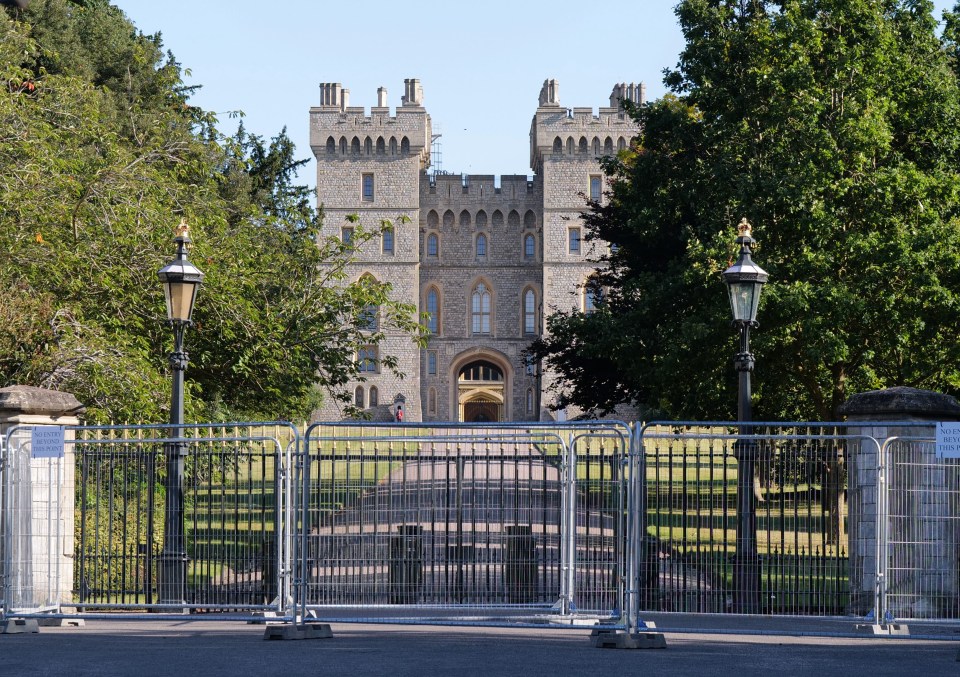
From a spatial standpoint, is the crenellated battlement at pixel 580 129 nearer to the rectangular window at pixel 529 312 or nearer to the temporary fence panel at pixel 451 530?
the rectangular window at pixel 529 312

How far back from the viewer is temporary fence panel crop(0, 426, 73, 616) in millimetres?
10117

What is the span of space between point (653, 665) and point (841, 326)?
1198 centimetres

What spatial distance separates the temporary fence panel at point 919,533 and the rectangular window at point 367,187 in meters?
64.4

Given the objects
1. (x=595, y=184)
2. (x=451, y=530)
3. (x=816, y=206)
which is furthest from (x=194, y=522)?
(x=595, y=184)

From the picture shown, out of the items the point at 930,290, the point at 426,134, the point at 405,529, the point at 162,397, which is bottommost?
the point at 405,529

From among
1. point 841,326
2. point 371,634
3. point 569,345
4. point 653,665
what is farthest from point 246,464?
point 569,345

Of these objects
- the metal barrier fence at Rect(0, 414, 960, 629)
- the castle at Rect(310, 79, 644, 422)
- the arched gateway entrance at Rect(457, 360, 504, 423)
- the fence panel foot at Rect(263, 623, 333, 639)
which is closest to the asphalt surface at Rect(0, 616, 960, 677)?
the fence panel foot at Rect(263, 623, 333, 639)

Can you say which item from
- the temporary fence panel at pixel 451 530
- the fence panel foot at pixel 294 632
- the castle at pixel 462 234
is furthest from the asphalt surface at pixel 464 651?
the castle at pixel 462 234

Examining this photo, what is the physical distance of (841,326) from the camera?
19.4 meters

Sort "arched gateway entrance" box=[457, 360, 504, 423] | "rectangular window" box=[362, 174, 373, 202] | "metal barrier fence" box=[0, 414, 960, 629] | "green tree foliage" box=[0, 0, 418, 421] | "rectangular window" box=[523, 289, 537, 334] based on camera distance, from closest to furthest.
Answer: "metal barrier fence" box=[0, 414, 960, 629] < "green tree foliage" box=[0, 0, 418, 421] < "rectangular window" box=[362, 174, 373, 202] < "rectangular window" box=[523, 289, 537, 334] < "arched gateway entrance" box=[457, 360, 504, 423]

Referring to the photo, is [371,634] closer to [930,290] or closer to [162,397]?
[162,397]

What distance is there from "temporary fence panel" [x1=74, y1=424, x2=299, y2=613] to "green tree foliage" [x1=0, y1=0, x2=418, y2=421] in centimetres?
447

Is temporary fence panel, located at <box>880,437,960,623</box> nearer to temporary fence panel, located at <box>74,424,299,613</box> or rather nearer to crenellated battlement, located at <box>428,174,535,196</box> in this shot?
temporary fence panel, located at <box>74,424,299,613</box>

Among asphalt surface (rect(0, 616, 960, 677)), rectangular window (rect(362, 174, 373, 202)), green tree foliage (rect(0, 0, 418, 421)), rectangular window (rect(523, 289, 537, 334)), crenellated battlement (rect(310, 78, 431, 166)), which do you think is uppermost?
crenellated battlement (rect(310, 78, 431, 166))
